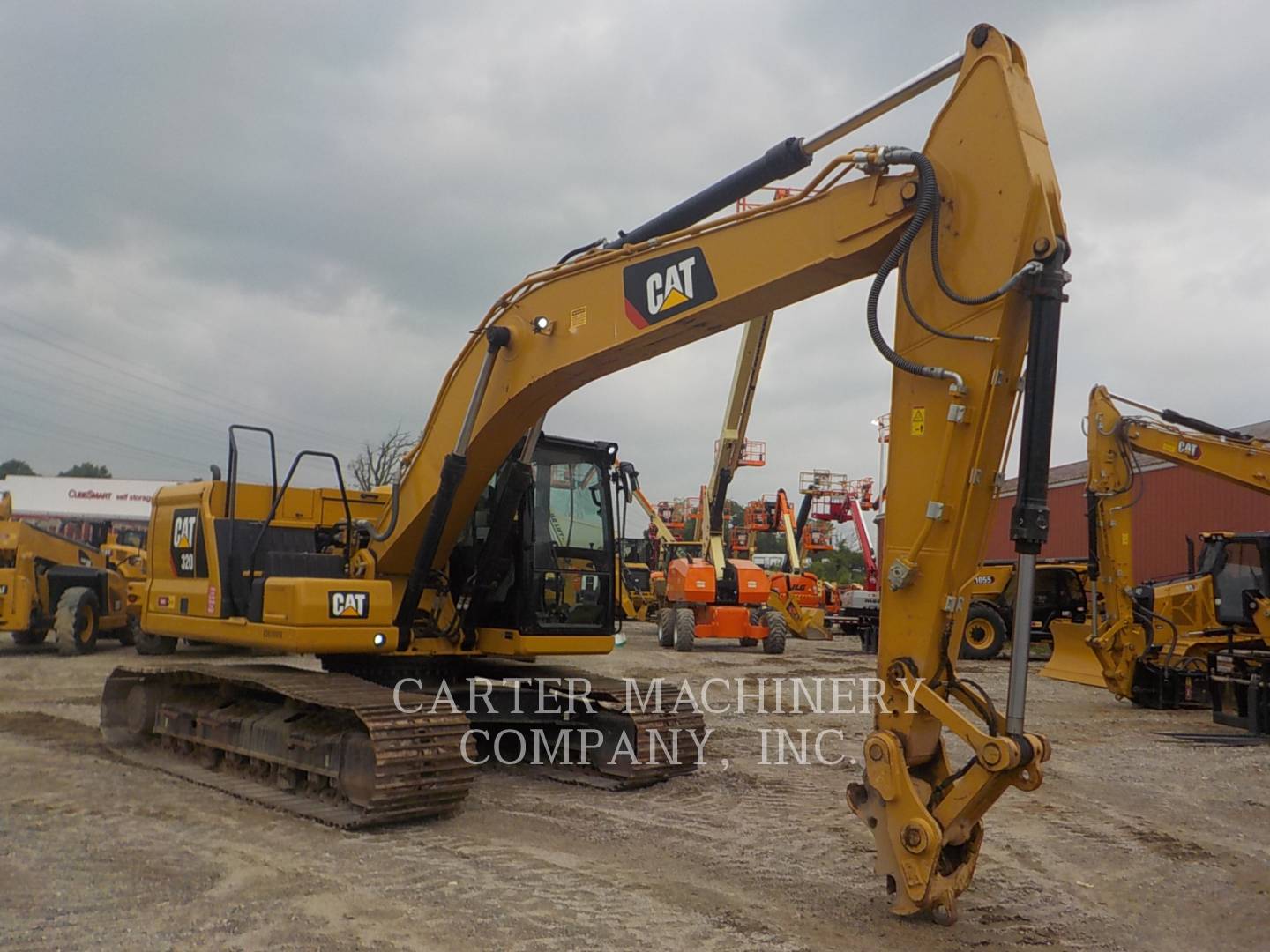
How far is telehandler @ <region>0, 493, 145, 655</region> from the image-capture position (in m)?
16.1

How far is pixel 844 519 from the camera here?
37.8 m

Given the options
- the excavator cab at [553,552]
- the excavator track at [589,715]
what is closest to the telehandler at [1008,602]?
the excavator track at [589,715]

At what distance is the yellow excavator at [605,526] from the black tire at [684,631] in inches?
451

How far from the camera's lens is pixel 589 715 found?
7949 mm

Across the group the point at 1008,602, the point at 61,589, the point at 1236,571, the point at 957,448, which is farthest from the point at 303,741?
the point at 1008,602

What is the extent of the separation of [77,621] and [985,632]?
14.9 m

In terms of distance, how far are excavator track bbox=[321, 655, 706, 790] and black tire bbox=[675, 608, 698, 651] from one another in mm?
11410

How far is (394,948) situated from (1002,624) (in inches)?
619

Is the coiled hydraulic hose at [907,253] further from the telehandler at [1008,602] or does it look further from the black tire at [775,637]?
the black tire at [775,637]

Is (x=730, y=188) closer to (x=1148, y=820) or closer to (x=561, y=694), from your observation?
(x=561, y=694)

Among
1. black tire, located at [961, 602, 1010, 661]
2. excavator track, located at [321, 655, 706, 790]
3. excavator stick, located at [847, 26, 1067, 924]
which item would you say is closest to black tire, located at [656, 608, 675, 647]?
black tire, located at [961, 602, 1010, 661]

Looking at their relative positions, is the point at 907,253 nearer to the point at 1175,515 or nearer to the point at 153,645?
the point at 153,645

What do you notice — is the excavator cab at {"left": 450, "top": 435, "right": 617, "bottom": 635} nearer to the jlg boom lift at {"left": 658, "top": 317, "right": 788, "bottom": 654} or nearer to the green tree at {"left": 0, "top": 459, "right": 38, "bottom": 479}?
the jlg boom lift at {"left": 658, "top": 317, "right": 788, "bottom": 654}

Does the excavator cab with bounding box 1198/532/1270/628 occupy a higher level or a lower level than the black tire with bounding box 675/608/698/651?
higher
